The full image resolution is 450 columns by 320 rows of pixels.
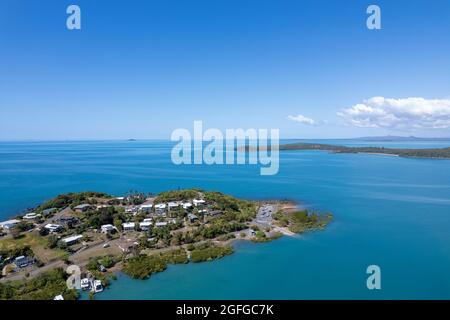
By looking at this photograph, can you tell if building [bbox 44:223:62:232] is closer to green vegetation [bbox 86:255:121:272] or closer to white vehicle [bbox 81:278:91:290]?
green vegetation [bbox 86:255:121:272]

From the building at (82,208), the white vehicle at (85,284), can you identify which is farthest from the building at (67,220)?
the white vehicle at (85,284)

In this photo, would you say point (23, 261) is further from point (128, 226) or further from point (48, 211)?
point (48, 211)

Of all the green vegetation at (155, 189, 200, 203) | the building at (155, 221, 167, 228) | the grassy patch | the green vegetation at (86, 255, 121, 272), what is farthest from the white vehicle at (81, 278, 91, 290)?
the green vegetation at (155, 189, 200, 203)

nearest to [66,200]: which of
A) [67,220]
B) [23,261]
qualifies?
[67,220]

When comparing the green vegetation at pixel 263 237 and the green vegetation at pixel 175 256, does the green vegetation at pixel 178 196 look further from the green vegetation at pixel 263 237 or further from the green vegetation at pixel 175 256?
the green vegetation at pixel 175 256

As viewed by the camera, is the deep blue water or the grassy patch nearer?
the deep blue water

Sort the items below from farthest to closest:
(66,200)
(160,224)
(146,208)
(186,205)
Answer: (66,200) < (186,205) < (146,208) < (160,224)

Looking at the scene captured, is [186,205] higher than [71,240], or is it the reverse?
[186,205]

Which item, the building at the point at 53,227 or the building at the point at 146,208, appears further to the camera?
the building at the point at 146,208
